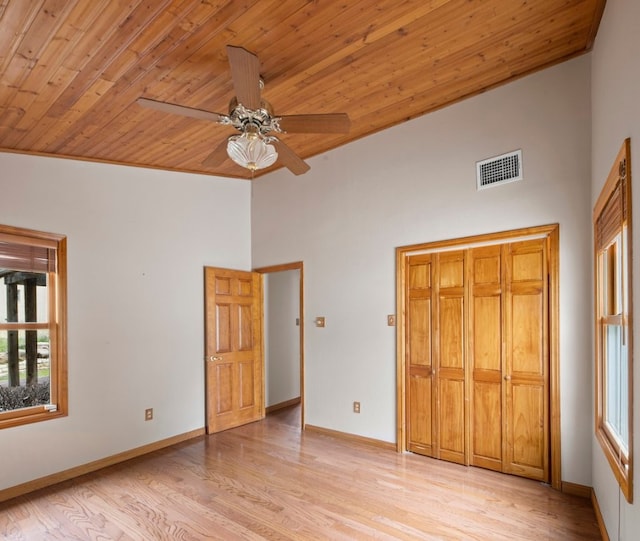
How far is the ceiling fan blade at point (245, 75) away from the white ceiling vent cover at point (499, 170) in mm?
2186

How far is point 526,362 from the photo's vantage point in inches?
133

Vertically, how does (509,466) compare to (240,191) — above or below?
below

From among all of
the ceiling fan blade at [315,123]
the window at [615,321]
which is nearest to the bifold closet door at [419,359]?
the window at [615,321]

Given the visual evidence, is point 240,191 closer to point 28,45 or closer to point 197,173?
point 197,173

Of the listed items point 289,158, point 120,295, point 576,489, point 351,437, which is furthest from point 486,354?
point 120,295

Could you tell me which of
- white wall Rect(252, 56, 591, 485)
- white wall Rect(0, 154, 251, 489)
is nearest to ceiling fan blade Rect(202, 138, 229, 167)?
white wall Rect(0, 154, 251, 489)

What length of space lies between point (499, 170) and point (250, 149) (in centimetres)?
223

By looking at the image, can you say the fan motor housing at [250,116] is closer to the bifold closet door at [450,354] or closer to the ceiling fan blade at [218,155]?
the ceiling fan blade at [218,155]

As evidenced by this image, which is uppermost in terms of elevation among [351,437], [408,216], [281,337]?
[408,216]

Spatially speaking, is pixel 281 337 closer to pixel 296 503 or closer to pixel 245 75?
pixel 296 503

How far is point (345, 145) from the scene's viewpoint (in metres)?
4.64

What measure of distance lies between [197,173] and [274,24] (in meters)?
2.79

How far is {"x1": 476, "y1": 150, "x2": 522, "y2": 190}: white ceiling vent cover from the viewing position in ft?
11.3

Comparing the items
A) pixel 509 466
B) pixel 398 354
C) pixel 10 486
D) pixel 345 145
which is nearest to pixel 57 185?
pixel 10 486
